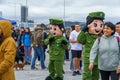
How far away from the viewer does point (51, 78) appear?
402 inches

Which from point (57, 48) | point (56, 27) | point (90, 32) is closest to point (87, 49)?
point (90, 32)

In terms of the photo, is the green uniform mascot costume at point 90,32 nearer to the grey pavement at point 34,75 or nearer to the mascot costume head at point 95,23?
the mascot costume head at point 95,23

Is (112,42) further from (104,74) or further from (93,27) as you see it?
(93,27)

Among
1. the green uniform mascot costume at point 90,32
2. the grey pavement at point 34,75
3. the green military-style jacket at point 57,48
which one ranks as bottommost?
the grey pavement at point 34,75

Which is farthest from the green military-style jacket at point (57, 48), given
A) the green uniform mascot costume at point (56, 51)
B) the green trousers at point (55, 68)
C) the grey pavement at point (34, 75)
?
the grey pavement at point (34, 75)

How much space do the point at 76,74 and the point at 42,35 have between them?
2.22 m

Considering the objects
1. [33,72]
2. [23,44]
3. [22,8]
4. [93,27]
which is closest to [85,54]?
[93,27]

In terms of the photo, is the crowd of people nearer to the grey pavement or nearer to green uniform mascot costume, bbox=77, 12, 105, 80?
green uniform mascot costume, bbox=77, 12, 105, 80

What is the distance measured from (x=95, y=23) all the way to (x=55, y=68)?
1774 millimetres

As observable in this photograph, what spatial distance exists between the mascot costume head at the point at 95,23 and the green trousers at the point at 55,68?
142cm

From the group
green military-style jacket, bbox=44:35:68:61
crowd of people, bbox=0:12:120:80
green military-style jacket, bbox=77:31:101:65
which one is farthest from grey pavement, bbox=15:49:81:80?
green military-style jacket, bbox=77:31:101:65

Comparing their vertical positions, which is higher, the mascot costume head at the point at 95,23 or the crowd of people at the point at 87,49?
the mascot costume head at the point at 95,23

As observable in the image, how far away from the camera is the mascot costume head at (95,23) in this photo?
8953 mm

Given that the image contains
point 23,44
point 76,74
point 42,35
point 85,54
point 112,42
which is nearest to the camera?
point 112,42
